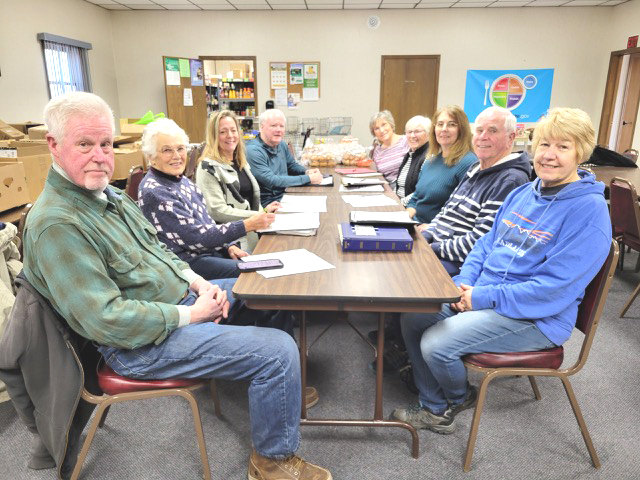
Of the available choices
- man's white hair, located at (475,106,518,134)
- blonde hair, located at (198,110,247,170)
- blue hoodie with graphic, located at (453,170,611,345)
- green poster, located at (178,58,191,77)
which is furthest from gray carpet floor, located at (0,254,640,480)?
green poster, located at (178,58,191,77)

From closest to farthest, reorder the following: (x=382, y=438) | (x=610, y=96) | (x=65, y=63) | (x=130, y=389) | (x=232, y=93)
Answer: (x=130, y=389)
(x=382, y=438)
(x=65, y=63)
(x=610, y=96)
(x=232, y=93)

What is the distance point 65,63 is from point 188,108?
1.78 meters

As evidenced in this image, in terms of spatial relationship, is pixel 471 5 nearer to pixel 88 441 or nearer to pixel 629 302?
pixel 629 302

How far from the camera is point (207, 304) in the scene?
4.70 ft

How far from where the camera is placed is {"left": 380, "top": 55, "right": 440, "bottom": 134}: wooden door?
287 inches

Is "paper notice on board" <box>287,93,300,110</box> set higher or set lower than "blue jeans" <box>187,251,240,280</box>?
higher

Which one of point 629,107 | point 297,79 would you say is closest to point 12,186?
point 297,79

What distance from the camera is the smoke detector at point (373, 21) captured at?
7122mm

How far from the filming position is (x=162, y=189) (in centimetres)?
189

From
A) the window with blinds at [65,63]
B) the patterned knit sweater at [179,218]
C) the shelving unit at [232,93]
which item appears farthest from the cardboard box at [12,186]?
the shelving unit at [232,93]

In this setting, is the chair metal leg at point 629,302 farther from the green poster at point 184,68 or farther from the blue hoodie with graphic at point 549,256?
the green poster at point 184,68

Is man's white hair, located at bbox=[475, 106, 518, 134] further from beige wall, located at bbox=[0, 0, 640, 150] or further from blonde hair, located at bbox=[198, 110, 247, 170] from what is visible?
beige wall, located at bbox=[0, 0, 640, 150]

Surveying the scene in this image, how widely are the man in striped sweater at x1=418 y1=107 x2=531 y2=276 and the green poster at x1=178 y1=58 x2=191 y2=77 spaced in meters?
→ 6.10

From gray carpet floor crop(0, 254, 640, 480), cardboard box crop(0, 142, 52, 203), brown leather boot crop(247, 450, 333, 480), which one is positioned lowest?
gray carpet floor crop(0, 254, 640, 480)
